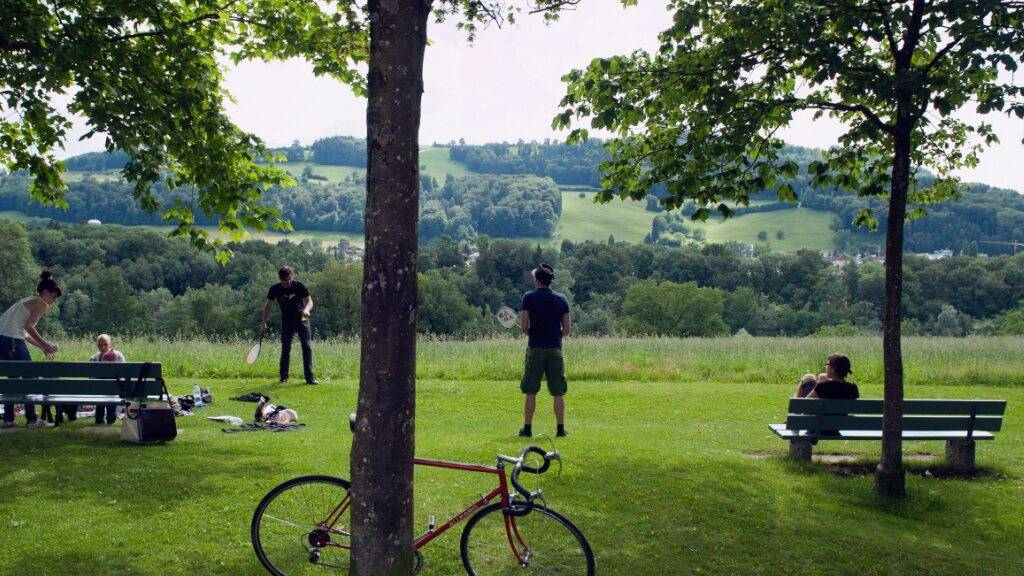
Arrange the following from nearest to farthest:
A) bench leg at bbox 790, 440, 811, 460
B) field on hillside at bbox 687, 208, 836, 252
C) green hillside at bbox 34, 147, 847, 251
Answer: bench leg at bbox 790, 440, 811, 460 → green hillside at bbox 34, 147, 847, 251 → field on hillside at bbox 687, 208, 836, 252

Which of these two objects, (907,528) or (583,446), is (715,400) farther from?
(907,528)

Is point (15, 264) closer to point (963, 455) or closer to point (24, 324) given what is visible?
point (24, 324)

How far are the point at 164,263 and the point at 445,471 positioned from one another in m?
73.2

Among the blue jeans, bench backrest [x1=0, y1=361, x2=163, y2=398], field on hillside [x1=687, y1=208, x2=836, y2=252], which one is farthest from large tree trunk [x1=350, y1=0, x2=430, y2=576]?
field on hillside [x1=687, y1=208, x2=836, y2=252]

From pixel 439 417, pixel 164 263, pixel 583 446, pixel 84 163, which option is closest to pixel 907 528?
pixel 583 446

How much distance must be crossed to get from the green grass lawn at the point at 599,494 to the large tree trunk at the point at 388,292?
1.28m

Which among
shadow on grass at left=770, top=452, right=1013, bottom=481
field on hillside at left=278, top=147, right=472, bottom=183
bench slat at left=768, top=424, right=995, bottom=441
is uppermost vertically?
field on hillside at left=278, top=147, right=472, bottom=183

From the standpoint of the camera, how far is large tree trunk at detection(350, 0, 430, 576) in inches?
202

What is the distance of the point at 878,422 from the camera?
9.90m

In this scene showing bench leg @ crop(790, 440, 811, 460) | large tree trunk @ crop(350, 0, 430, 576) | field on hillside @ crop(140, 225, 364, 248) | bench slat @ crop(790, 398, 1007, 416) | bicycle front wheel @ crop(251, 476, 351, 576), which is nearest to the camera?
large tree trunk @ crop(350, 0, 430, 576)

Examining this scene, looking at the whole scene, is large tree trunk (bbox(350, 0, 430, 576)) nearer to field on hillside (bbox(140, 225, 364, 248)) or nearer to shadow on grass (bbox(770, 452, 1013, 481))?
shadow on grass (bbox(770, 452, 1013, 481))

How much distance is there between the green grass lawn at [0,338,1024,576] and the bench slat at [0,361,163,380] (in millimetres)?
697

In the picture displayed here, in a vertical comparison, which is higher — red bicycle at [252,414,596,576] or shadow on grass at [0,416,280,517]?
red bicycle at [252,414,596,576]

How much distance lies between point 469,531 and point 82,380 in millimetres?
6451
